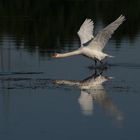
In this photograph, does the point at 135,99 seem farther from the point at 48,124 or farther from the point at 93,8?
the point at 93,8

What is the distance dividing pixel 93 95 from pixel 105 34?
14.1 feet

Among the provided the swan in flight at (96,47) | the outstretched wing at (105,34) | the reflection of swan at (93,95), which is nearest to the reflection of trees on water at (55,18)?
the swan in flight at (96,47)

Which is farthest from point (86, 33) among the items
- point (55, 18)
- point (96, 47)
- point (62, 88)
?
point (55, 18)

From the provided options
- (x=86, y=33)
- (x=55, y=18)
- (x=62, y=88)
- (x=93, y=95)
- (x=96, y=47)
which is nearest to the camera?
(x=93, y=95)

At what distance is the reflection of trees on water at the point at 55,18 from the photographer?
31331 millimetres

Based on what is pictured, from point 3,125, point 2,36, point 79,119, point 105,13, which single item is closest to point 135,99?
point 79,119

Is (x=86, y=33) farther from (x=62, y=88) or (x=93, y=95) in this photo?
(x=93, y=95)

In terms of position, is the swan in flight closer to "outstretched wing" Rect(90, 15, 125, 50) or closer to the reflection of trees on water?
"outstretched wing" Rect(90, 15, 125, 50)

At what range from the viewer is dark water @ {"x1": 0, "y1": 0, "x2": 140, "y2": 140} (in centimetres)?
1451

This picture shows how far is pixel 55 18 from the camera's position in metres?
39.9

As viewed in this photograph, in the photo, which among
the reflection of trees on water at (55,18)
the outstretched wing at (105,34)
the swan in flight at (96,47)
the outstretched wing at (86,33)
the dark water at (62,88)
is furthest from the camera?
the reflection of trees on water at (55,18)

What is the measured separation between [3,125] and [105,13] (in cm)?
3002

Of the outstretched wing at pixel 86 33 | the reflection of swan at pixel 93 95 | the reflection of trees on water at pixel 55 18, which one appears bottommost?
the reflection of swan at pixel 93 95

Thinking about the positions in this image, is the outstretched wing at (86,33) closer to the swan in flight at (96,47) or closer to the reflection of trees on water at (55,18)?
the swan in flight at (96,47)
